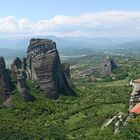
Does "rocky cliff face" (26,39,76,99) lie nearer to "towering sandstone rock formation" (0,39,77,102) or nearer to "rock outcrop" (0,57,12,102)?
Answer: "towering sandstone rock formation" (0,39,77,102)

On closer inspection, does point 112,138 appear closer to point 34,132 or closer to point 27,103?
point 34,132

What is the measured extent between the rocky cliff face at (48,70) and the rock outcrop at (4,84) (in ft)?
28.2

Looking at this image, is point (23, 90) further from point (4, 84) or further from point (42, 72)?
point (42, 72)

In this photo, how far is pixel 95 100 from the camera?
383 ft

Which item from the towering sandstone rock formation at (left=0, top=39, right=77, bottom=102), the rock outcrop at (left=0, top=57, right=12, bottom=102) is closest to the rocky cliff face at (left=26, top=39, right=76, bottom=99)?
the towering sandstone rock formation at (left=0, top=39, right=77, bottom=102)

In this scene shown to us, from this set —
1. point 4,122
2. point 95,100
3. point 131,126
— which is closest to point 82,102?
point 95,100

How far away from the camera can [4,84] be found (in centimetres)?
11131

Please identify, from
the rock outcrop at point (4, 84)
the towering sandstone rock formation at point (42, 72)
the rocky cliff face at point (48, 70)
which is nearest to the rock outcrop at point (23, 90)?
the towering sandstone rock formation at point (42, 72)

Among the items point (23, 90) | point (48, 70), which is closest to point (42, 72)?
point (48, 70)

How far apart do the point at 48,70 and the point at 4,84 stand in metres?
11.9

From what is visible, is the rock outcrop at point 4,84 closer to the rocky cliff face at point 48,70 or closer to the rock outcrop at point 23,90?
the rock outcrop at point 23,90

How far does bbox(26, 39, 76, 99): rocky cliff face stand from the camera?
4627 inches

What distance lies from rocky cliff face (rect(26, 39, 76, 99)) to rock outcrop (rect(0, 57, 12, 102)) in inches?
338

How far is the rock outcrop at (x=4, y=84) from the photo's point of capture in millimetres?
109875
